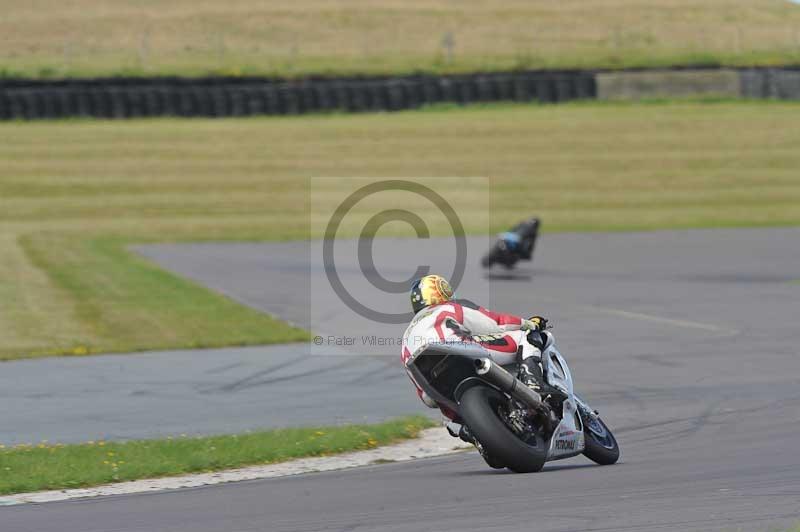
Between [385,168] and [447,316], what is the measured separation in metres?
34.3

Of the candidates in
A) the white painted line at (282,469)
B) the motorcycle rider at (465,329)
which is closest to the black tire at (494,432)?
the motorcycle rider at (465,329)

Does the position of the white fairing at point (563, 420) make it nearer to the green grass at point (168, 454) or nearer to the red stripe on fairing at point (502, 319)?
the red stripe on fairing at point (502, 319)

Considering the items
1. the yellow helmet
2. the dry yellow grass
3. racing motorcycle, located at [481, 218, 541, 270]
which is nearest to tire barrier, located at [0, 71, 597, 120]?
the dry yellow grass

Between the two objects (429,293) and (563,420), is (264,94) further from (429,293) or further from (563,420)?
(563,420)

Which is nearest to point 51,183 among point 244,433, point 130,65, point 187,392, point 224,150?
point 224,150

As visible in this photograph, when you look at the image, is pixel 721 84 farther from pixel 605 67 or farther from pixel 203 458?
pixel 203 458

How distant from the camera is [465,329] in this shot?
9.24 m

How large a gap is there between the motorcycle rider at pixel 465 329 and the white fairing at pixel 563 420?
0.10 meters

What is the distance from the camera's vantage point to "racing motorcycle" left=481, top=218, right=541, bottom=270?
26.8m

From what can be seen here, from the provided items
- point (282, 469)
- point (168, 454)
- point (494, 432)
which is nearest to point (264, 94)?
point (168, 454)

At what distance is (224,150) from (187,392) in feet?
105

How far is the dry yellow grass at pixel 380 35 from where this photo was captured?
55.4m

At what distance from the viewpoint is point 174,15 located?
70.6 m

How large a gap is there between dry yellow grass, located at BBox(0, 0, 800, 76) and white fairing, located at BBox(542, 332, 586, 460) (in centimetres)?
4226
